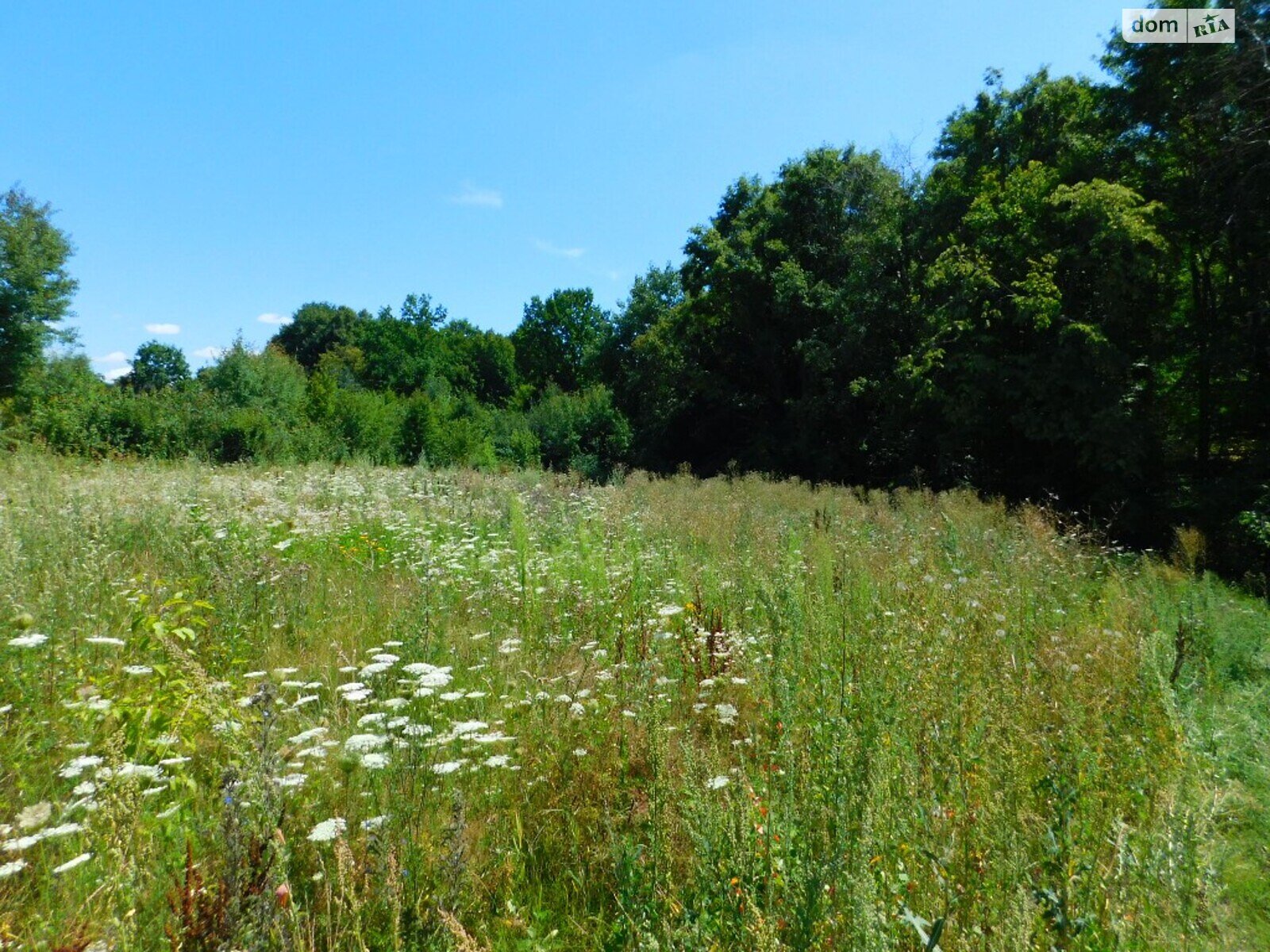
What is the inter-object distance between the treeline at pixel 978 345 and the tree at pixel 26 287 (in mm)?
794

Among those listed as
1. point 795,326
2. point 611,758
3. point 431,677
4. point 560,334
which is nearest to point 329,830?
point 431,677

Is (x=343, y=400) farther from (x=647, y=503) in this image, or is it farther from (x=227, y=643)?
(x=227, y=643)

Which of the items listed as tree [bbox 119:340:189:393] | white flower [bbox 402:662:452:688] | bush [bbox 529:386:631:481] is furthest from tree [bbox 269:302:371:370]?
white flower [bbox 402:662:452:688]

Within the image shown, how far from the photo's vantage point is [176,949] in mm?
1649

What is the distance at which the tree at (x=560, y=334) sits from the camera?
49.9 meters

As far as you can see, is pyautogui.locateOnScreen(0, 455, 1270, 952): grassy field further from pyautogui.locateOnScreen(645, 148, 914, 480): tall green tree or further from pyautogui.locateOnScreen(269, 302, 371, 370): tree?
pyautogui.locateOnScreen(269, 302, 371, 370): tree

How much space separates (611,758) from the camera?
2.70 m

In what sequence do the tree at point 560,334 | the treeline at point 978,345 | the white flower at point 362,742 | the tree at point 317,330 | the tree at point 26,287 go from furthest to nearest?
the tree at point 317,330 → the tree at point 560,334 → the tree at point 26,287 → the treeline at point 978,345 → the white flower at point 362,742

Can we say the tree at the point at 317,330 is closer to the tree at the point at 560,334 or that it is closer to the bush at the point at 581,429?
the tree at the point at 560,334

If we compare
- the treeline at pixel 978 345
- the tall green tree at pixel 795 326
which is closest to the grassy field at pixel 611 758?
the treeline at pixel 978 345

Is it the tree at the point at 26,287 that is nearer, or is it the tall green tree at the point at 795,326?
the tall green tree at the point at 795,326

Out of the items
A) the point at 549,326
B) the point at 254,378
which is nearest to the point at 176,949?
the point at 254,378

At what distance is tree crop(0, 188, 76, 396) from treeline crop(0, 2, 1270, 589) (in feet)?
2.60

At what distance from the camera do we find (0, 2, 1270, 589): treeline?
11.7 m
